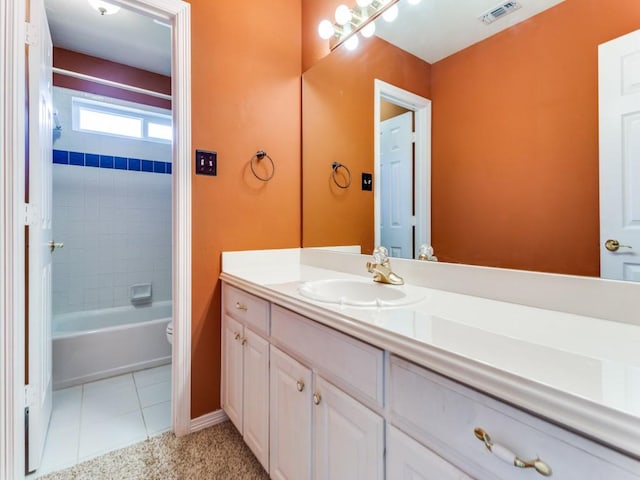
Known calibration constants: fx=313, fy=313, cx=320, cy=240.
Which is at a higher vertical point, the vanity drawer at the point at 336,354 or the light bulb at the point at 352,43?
the light bulb at the point at 352,43

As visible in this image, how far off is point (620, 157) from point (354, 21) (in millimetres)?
1385

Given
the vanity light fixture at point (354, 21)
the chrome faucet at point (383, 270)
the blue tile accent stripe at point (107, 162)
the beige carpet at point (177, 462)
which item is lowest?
the beige carpet at point (177, 462)

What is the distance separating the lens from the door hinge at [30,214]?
1253 mm

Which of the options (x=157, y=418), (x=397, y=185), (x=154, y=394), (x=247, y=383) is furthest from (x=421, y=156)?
(x=154, y=394)

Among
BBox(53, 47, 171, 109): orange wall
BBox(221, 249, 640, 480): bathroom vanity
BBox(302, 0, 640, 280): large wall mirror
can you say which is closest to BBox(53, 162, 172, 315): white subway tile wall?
BBox(53, 47, 171, 109): orange wall

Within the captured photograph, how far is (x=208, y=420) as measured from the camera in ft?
5.26

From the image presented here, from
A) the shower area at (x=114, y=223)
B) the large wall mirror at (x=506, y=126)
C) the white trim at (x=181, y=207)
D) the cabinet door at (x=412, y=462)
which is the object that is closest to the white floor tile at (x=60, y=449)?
the white trim at (x=181, y=207)

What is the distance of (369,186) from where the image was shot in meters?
1.58

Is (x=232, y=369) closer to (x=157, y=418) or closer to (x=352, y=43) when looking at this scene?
(x=157, y=418)

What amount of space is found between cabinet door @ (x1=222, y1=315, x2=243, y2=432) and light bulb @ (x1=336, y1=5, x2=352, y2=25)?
1633mm

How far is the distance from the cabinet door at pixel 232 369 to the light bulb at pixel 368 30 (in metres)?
1.55

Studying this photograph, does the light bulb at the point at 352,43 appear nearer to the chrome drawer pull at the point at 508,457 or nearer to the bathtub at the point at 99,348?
the chrome drawer pull at the point at 508,457

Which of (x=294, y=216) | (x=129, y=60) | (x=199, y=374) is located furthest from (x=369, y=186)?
(x=129, y=60)

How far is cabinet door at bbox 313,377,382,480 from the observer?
72 cm
